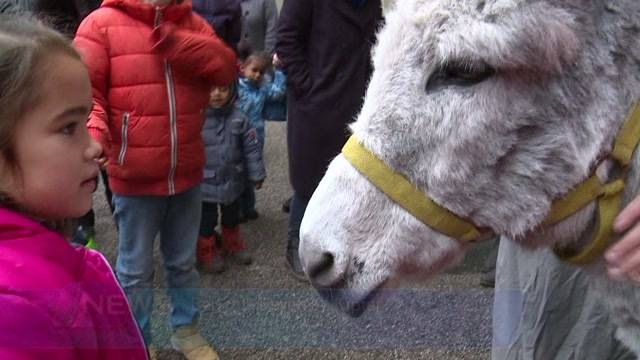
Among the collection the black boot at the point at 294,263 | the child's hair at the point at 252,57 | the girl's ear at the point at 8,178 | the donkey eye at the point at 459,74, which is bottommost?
the black boot at the point at 294,263

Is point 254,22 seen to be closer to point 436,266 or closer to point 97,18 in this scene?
point 97,18

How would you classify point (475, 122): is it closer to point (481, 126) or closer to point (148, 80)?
point (481, 126)

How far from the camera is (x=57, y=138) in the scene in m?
1.33

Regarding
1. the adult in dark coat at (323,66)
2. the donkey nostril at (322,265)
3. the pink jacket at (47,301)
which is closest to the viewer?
the pink jacket at (47,301)

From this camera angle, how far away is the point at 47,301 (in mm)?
1263

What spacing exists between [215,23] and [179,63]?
1.49 m

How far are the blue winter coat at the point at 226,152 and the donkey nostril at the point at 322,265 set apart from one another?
2.69 m

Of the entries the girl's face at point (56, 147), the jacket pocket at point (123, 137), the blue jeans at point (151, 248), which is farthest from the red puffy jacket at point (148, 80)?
the girl's face at point (56, 147)

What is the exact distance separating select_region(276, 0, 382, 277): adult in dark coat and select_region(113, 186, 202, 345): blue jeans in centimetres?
93

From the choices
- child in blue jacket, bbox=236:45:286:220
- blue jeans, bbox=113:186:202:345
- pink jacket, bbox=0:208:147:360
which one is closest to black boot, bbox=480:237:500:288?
child in blue jacket, bbox=236:45:286:220

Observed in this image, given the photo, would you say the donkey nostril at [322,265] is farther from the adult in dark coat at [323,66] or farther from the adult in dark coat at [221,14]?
the adult in dark coat at [221,14]

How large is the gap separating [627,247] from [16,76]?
122 centimetres

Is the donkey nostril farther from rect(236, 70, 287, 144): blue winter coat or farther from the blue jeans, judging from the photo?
rect(236, 70, 287, 144): blue winter coat

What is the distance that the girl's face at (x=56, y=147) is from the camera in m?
1.30
